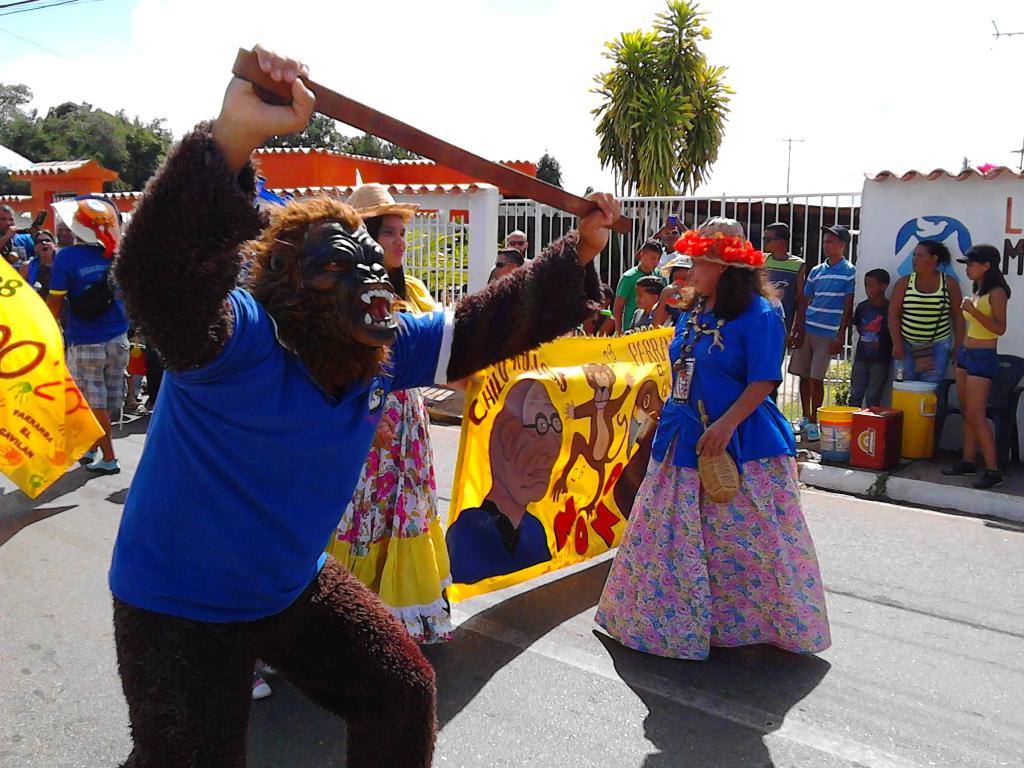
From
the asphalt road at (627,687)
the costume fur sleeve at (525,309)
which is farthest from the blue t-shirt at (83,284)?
the costume fur sleeve at (525,309)

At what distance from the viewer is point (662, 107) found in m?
20.8

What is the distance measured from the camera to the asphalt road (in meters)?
3.21

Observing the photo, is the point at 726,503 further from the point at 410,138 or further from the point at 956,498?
the point at 956,498

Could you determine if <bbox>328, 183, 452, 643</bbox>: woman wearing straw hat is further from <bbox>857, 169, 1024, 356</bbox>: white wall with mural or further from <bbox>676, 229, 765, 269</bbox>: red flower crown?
<bbox>857, 169, 1024, 356</bbox>: white wall with mural

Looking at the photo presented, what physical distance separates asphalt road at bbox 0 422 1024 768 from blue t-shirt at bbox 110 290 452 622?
141 centimetres

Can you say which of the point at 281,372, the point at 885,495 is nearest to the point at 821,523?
the point at 885,495

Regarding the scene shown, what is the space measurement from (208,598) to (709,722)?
6.95 feet

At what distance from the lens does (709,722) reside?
339 centimetres

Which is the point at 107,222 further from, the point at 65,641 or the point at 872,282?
the point at 872,282

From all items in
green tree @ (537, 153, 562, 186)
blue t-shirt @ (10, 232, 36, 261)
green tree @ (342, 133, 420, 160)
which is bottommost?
blue t-shirt @ (10, 232, 36, 261)

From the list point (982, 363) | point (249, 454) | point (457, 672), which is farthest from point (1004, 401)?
point (249, 454)

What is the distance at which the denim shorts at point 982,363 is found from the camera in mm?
7082

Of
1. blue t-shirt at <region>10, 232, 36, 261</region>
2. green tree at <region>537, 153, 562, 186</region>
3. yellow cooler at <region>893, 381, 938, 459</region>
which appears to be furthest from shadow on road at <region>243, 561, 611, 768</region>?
green tree at <region>537, 153, 562, 186</region>

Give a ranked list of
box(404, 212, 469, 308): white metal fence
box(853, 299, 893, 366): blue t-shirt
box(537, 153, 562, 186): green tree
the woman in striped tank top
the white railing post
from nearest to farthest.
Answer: the woman in striped tank top
box(853, 299, 893, 366): blue t-shirt
the white railing post
box(404, 212, 469, 308): white metal fence
box(537, 153, 562, 186): green tree
